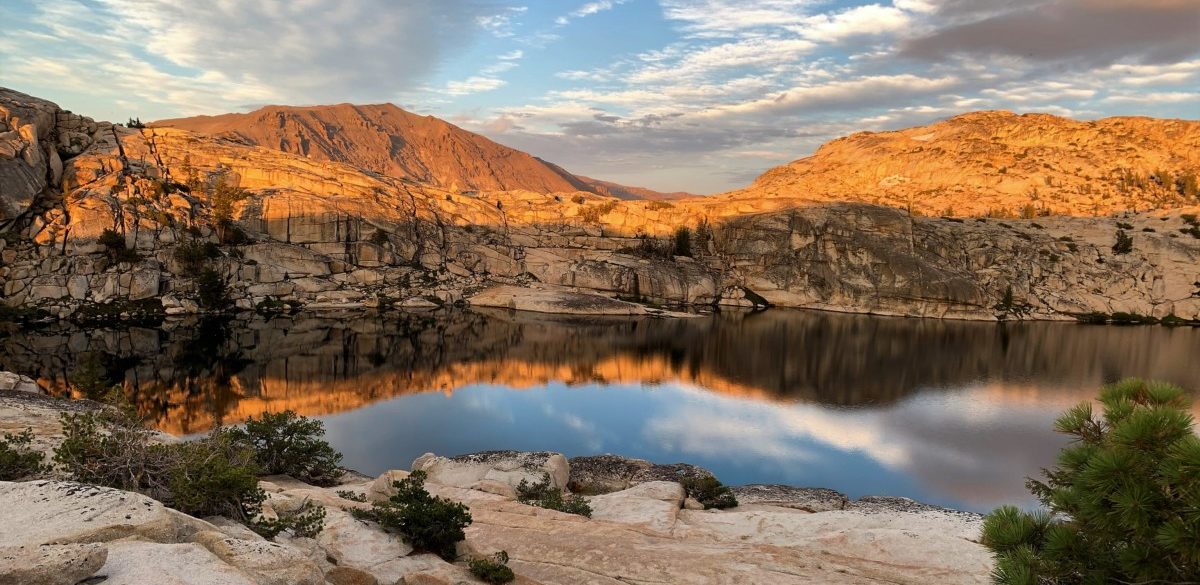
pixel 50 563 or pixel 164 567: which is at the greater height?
pixel 50 563

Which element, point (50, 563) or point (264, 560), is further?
point (264, 560)

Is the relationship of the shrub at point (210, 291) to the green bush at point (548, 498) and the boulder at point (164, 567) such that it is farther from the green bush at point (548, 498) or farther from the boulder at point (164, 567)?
the boulder at point (164, 567)

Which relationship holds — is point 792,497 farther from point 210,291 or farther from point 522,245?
point 522,245

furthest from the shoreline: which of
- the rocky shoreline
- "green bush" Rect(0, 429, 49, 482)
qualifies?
"green bush" Rect(0, 429, 49, 482)

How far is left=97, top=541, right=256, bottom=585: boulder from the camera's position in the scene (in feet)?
25.5

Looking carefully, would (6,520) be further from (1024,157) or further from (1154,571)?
(1024,157)

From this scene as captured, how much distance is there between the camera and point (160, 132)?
105 metres

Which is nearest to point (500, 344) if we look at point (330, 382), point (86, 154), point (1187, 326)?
point (330, 382)

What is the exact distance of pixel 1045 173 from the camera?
553 feet

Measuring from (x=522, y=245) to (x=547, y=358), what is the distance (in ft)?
166

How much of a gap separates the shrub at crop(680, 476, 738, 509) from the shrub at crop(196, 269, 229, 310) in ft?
256

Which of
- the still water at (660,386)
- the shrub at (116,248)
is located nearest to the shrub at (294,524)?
the still water at (660,386)

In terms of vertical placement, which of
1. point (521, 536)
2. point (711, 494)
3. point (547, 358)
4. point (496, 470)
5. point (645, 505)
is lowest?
point (547, 358)

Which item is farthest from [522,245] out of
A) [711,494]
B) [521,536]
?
[521,536]
